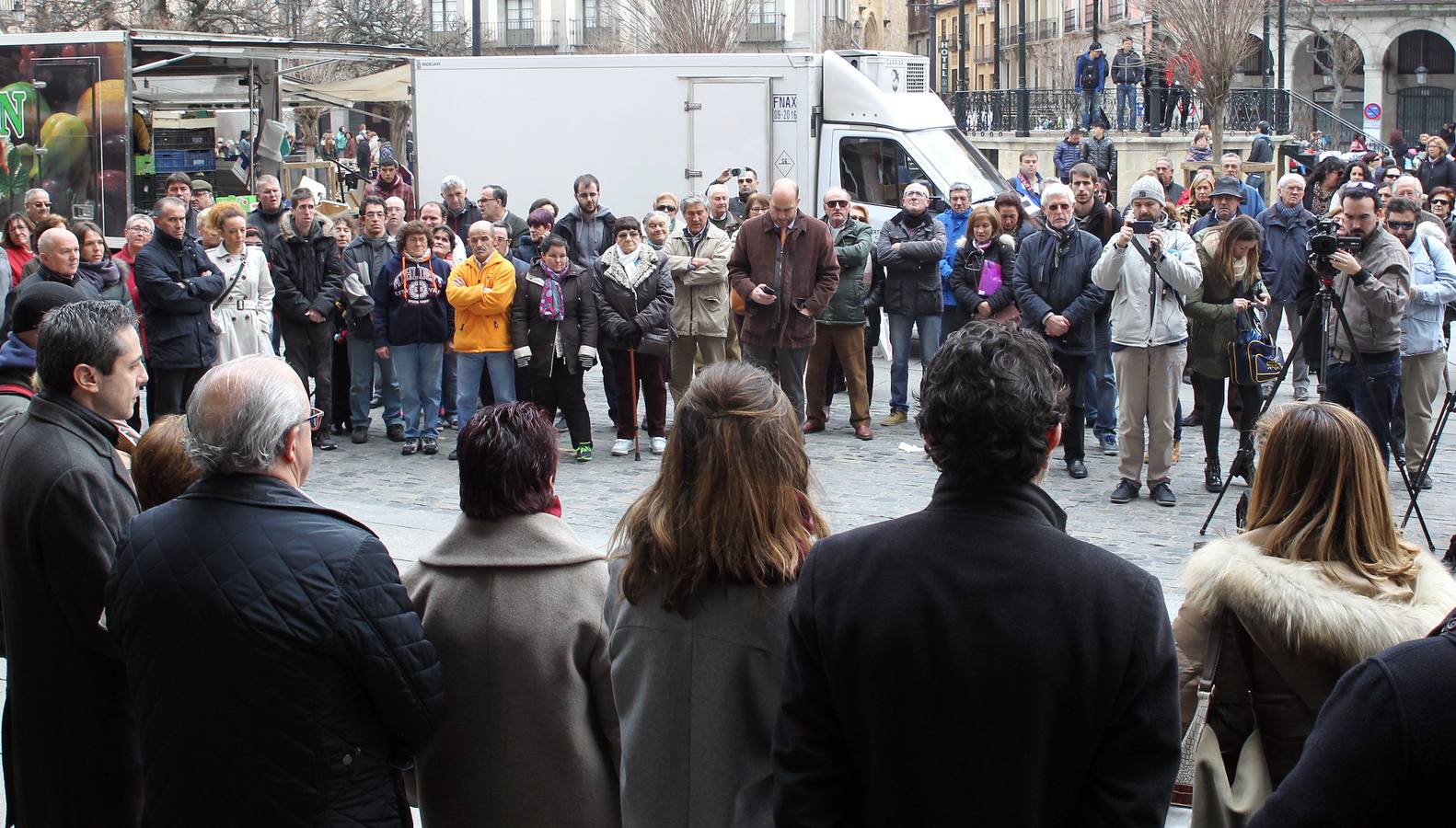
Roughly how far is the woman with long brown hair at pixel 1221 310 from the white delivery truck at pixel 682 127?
260 inches

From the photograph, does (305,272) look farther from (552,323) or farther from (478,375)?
(552,323)

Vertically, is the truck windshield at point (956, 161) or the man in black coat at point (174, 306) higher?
the truck windshield at point (956, 161)

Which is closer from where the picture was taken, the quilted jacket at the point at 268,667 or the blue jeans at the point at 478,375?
the quilted jacket at the point at 268,667

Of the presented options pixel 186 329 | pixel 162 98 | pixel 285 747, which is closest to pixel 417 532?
pixel 186 329

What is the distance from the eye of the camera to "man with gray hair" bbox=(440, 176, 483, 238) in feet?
45.5

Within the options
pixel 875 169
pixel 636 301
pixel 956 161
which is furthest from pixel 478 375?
pixel 956 161

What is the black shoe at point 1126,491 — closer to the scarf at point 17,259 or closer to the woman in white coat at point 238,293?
the woman in white coat at point 238,293

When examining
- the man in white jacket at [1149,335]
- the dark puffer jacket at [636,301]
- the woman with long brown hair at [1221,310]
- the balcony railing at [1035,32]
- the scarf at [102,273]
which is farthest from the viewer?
the balcony railing at [1035,32]

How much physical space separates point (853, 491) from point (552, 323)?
8.46 feet

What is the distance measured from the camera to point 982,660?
2445 mm

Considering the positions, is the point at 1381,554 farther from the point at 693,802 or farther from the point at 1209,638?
the point at 693,802

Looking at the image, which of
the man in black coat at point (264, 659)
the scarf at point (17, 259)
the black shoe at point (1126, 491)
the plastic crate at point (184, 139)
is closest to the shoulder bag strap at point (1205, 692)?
Result: the man in black coat at point (264, 659)

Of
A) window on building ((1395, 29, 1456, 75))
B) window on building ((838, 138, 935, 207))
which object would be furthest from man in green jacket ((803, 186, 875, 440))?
window on building ((1395, 29, 1456, 75))

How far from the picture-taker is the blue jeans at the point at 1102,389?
1088 centimetres
